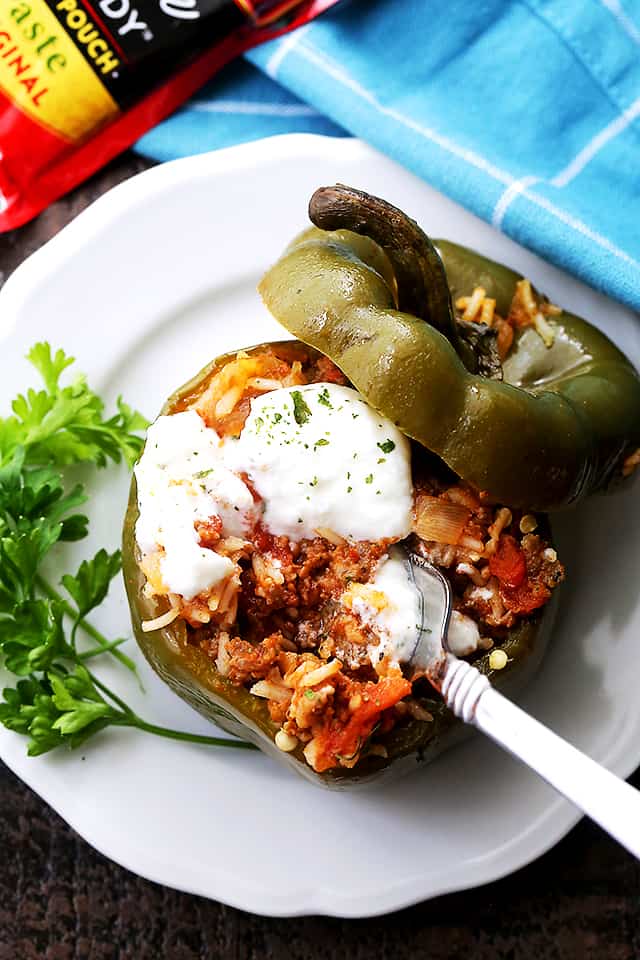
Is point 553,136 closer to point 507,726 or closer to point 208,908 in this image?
point 507,726

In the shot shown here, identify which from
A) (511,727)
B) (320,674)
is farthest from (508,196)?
(511,727)

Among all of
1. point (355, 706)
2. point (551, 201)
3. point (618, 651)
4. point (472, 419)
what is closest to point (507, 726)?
point (355, 706)

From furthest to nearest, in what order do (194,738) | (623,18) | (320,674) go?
(623,18) < (194,738) < (320,674)

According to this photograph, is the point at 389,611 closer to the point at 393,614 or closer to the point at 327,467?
the point at 393,614

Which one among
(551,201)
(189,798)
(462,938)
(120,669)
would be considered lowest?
(462,938)

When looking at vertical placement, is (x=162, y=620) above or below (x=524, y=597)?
above

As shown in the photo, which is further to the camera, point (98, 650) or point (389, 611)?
point (98, 650)

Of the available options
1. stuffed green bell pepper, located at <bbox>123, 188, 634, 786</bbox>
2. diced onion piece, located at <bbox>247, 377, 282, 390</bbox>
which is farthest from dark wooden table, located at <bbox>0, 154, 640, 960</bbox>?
diced onion piece, located at <bbox>247, 377, 282, 390</bbox>

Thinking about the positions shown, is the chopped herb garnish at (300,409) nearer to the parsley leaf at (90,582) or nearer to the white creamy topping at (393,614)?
the white creamy topping at (393,614)
